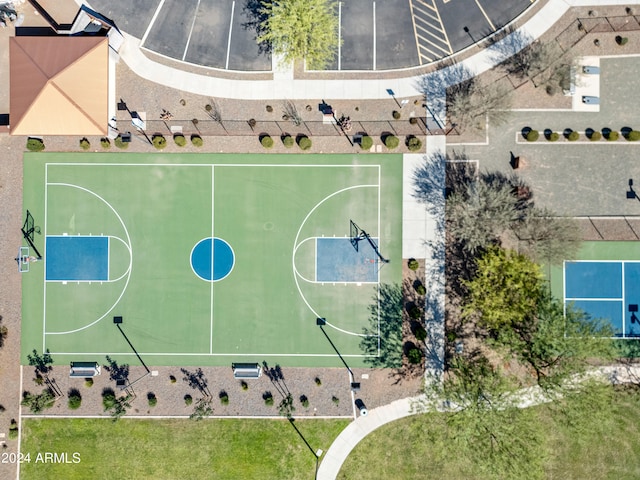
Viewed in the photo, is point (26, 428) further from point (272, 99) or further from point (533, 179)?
point (533, 179)

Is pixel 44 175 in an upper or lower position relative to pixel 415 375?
upper

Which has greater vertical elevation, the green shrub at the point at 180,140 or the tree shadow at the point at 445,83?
the tree shadow at the point at 445,83

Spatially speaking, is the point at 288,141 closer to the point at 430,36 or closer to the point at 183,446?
the point at 430,36

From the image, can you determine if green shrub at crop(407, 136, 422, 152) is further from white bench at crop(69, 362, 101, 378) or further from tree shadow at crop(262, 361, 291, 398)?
white bench at crop(69, 362, 101, 378)

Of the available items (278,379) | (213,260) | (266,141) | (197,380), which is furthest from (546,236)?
(197,380)

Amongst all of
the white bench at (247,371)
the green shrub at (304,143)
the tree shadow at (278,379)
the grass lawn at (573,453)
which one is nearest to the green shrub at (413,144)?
the green shrub at (304,143)

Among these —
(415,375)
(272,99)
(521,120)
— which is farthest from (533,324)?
(272,99)

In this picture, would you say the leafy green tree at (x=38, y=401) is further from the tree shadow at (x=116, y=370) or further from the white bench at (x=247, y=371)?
the white bench at (x=247, y=371)
